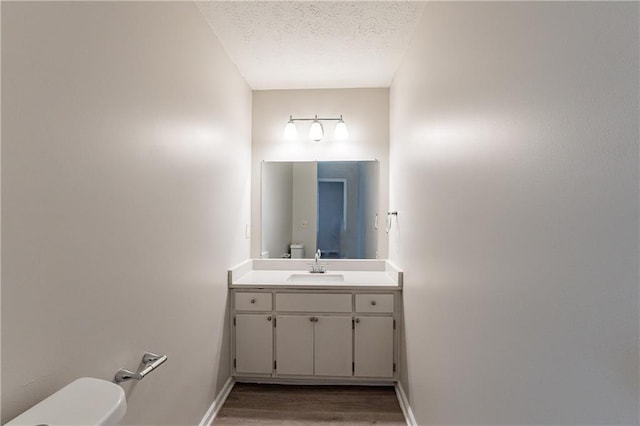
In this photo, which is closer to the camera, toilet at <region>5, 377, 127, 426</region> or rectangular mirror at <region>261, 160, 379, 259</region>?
toilet at <region>5, 377, 127, 426</region>

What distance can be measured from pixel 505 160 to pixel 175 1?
1630 mm

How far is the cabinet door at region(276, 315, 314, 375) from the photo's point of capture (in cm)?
243

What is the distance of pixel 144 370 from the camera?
113cm

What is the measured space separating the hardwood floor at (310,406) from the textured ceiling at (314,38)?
257 centimetres

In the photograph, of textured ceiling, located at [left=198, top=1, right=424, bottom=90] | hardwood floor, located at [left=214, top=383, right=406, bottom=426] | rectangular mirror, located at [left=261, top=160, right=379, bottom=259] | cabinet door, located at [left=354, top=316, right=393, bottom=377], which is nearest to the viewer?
textured ceiling, located at [left=198, top=1, right=424, bottom=90]

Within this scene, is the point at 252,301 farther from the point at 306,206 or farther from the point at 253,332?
the point at 306,206

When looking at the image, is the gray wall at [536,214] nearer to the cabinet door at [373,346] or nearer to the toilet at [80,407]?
the cabinet door at [373,346]

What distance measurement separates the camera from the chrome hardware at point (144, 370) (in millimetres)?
1094

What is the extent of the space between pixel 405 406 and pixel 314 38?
259cm

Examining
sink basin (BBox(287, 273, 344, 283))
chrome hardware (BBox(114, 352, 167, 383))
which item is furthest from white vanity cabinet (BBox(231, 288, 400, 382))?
chrome hardware (BBox(114, 352, 167, 383))

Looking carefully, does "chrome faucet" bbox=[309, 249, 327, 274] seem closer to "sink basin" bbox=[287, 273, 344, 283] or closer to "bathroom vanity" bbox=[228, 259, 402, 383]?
"sink basin" bbox=[287, 273, 344, 283]

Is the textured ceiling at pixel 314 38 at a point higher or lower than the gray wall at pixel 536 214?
higher

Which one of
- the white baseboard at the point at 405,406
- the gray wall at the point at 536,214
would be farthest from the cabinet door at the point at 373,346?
the gray wall at the point at 536,214

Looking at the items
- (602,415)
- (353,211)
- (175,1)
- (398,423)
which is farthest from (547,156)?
(353,211)
